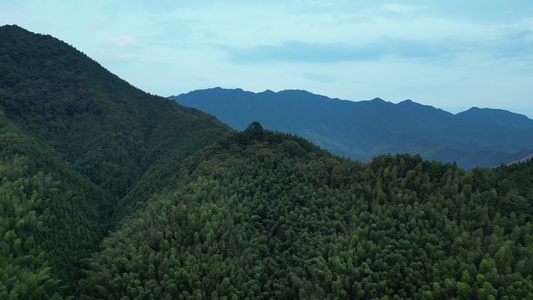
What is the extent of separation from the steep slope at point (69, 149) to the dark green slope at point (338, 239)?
613 cm

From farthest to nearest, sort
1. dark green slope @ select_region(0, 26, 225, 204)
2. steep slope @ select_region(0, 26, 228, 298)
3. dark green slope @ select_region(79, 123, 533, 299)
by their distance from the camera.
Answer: dark green slope @ select_region(0, 26, 225, 204)
steep slope @ select_region(0, 26, 228, 298)
dark green slope @ select_region(79, 123, 533, 299)

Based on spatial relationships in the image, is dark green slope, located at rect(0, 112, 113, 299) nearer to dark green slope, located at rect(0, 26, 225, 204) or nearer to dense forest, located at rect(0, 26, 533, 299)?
dense forest, located at rect(0, 26, 533, 299)

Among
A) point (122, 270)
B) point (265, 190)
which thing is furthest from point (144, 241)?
point (265, 190)

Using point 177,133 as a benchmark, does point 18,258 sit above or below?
below

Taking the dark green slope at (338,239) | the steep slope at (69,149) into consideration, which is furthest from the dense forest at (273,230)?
the steep slope at (69,149)

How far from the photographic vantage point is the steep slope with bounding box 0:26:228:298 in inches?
1232

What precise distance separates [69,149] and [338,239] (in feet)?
190

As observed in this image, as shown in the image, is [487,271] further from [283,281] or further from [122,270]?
[122,270]

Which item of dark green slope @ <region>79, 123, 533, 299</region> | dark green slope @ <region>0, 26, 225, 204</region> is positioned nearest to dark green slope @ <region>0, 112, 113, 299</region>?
dark green slope @ <region>79, 123, 533, 299</region>

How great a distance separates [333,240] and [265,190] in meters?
13.5

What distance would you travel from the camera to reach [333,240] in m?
32.4

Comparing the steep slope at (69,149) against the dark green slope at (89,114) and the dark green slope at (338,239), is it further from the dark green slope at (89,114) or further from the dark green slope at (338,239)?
the dark green slope at (338,239)

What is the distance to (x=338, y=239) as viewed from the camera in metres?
31.6

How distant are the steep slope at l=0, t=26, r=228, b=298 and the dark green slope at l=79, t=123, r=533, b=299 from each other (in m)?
6.13
